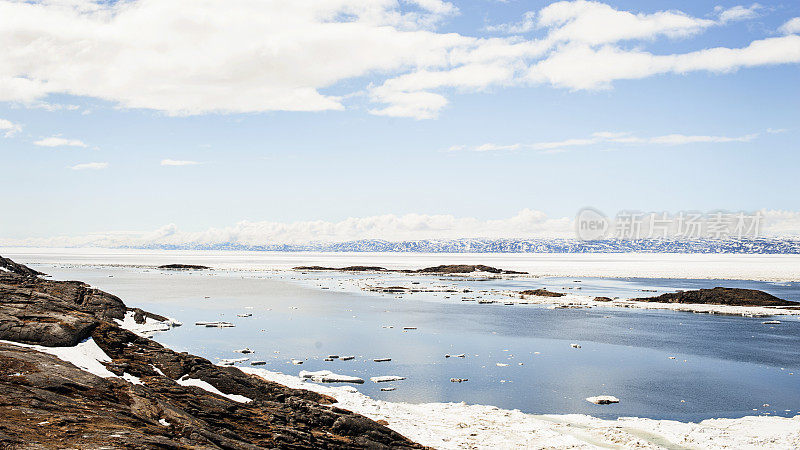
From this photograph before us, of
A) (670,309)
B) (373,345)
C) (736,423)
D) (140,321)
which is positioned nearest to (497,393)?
(736,423)

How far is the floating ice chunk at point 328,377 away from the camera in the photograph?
1794cm

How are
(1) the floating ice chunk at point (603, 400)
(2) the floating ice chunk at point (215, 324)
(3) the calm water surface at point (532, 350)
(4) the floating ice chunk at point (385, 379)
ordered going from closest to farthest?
(1) the floating ice chunk at point (603, 400), (3) the calm water surface at point (532, 350), (4) the floating ice chunk at point (385, 379), (2) the floating ice chunk at point (215, 324)

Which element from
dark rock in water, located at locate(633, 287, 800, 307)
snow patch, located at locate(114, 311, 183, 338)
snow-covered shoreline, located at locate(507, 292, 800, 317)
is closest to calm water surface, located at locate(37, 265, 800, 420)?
snow patch, located at locate(114, 311, 183, 338)

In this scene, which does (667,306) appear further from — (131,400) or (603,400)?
(131,400)

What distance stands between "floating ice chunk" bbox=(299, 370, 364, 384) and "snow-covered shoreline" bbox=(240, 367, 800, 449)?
2759 mm

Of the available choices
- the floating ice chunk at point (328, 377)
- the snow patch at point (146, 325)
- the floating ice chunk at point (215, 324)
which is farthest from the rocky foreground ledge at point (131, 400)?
the floating ice chunk at point (215, 324)

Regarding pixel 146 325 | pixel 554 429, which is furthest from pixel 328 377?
pixel 146 325

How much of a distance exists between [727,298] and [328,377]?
38.9 metres

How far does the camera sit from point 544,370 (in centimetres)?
2027

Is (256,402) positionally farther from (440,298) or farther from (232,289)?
(232,289)

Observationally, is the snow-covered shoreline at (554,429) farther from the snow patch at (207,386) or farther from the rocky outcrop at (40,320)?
the rocky outcrop at (40,320)

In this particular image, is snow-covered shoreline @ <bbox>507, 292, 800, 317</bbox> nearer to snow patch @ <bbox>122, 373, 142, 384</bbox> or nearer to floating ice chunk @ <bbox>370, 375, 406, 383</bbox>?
floating ice chunk @ <bbox>370, 375, 406, 383</bbox>

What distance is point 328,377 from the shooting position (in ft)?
59.3

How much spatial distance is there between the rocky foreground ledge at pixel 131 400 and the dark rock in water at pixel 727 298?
39535 mm
